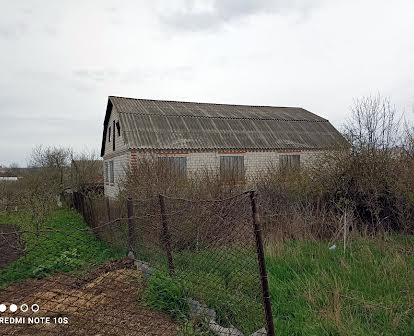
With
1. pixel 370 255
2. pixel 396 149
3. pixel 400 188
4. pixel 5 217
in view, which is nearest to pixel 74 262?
pixel 370 255

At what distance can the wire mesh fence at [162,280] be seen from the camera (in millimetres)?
3379

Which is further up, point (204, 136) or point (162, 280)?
point (204, 136)

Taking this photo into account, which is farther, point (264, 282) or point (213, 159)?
point (213, 159)

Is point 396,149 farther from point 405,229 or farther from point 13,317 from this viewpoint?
point 13,317

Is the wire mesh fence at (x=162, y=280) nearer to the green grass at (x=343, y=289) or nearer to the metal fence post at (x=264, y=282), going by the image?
the metal fence post at (x=264, y=282)

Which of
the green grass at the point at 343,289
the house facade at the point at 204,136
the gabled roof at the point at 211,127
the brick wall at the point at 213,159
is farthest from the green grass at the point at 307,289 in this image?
the gabled roof at the point at 211,127

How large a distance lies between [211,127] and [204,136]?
3.81 ft

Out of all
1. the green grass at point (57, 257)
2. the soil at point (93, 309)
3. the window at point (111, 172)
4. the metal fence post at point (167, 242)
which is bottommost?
the green grass at point (57, 257)

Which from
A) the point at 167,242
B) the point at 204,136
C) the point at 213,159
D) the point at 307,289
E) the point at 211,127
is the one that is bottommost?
the point at 307,289

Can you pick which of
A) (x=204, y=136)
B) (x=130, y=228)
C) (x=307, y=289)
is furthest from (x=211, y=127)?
(x=307, y=289)

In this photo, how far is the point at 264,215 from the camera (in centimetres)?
704

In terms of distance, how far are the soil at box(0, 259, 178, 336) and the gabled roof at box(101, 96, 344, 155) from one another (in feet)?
34.3

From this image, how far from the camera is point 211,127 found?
18.0 metres

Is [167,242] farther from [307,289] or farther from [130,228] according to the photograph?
[307,289]
